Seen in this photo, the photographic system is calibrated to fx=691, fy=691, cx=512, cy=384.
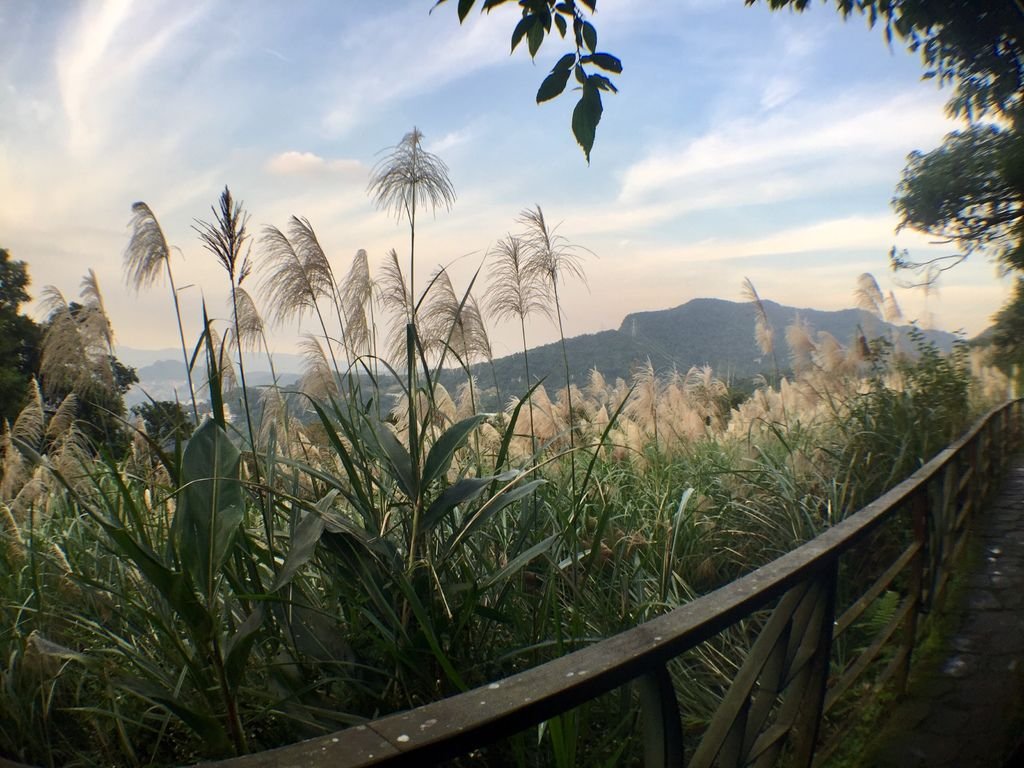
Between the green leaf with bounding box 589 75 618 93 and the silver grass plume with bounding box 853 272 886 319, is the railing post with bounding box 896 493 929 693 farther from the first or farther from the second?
the silver grass plume with bounding box 853 272 886 319

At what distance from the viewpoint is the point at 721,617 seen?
3.00 ft

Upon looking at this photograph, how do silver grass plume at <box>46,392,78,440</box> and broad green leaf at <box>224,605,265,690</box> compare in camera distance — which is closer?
broad green leaf at <box>224,605,265,690</box>

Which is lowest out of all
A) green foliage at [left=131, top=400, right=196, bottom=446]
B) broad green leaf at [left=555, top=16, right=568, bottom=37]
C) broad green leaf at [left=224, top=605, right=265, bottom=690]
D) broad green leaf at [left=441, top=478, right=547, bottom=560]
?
broad green leaf at [left=224, top=605, right=265, bottom=690]

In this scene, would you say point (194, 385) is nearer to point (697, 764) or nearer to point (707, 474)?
point (697, 764)

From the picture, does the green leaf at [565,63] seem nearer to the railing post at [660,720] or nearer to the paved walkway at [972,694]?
the railing post at [660,720]

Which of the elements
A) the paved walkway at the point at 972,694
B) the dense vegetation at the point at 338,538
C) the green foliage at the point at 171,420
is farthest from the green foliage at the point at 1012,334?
the green foliage at the point at 171,420

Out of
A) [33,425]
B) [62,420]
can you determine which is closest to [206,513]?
[62,420]

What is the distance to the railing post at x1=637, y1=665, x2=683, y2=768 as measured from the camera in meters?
0.86

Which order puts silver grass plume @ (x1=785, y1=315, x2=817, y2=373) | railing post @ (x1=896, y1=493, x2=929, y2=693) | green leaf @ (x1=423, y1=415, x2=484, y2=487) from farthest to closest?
silver grass plume @ (x1=785, y1=315, x2=817, y2=373)
railing post @ (x1=896, y1=493, x2=929, y2=693)
green leaf @ (x1=423, y1=415, x2=484, y2=487)

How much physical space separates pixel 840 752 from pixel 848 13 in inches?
232

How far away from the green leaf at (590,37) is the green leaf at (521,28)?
0.18 m

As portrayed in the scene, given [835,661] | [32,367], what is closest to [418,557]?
[835,661]

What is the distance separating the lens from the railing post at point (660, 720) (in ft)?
2.83

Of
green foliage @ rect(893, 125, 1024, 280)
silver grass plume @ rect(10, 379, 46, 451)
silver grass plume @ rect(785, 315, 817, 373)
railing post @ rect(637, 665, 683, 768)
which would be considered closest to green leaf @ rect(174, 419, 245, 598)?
railing post @ rect(637, 665, 683, 768)
